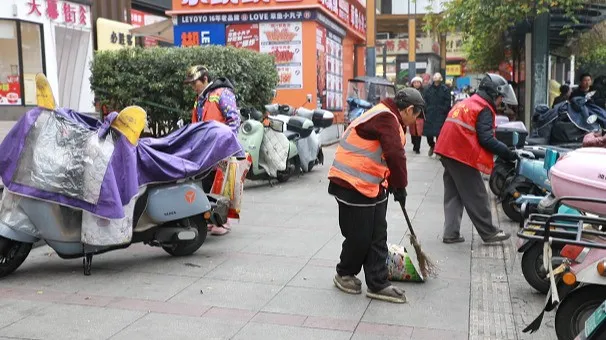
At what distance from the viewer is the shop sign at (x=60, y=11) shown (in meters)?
16.7

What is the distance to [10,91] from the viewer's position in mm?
17266

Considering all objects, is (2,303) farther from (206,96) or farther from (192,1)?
(192,1)

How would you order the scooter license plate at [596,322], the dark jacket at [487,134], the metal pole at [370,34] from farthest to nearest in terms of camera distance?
the metal pole at [370,34] < the dark jacket at [487,134] < the scooter license plate at [596,322]

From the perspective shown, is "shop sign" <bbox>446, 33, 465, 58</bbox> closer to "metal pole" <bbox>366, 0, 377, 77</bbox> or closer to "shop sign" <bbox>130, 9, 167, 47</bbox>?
"metal pole" <bbox>366, 0, 377, 77</bbox>

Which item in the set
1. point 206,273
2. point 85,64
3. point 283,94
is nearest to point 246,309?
point 206,273

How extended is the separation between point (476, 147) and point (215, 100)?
8.81 feet

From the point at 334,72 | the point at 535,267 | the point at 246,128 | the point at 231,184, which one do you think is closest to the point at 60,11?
the point at 334,72

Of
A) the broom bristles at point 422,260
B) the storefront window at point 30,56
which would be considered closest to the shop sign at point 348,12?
the storefront window at point 30,56

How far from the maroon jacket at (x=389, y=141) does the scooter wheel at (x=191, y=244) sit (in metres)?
1.83

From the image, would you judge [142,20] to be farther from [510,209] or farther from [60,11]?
[510,209]

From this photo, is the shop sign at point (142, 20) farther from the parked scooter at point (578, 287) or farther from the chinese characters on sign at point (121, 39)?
Result: the parked scooter at point (578, 287)

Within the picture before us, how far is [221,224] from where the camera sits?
254 inches

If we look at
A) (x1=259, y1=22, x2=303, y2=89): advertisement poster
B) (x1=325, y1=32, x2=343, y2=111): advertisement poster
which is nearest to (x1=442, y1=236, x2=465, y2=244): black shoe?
(x1=259, y1=22, x2=303, y2=89): advertisement poster

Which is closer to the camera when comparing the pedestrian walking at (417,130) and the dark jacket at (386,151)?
the dark jacket at (386,151)
